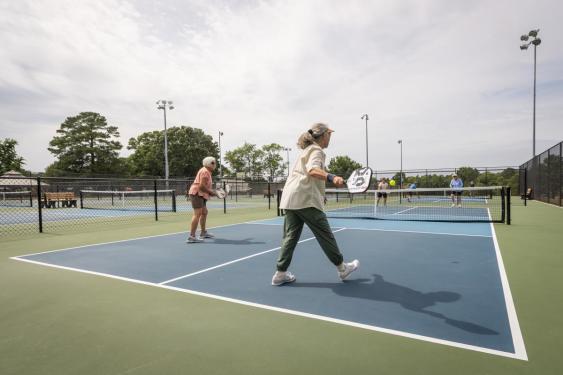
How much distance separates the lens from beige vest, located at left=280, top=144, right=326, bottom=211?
375 cm

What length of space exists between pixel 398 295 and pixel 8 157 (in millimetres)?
53924

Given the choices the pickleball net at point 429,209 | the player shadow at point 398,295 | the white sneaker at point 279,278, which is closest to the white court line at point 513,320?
the player shadow at point 398,295

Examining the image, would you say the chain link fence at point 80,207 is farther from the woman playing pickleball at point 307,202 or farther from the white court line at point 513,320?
the white court line at point 513,320

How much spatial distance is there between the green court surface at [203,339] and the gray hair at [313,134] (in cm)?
192

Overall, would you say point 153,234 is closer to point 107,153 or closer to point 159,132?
point 107,153

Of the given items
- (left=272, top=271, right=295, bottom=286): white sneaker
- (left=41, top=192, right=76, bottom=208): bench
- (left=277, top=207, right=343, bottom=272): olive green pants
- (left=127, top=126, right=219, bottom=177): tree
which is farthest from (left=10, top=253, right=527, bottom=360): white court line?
(left=127, top=126, right=219, bottom=177): tree

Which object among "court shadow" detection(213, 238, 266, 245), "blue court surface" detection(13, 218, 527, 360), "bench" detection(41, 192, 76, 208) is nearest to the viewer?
"blue court surface" detection(13, 218, 527, 360)

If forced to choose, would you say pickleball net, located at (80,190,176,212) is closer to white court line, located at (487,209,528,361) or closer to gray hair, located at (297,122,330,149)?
gray hair, located at (297,122,330,149)

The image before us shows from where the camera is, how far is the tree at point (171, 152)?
2517 inches

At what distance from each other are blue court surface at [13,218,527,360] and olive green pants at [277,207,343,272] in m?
0.33

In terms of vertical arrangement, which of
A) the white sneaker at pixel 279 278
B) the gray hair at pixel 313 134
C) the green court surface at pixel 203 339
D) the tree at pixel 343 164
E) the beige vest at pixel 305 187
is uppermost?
the tree at pixel 343 164

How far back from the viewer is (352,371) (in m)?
2.12

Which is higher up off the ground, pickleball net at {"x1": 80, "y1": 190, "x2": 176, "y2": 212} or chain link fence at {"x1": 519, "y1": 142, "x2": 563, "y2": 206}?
chain link fence at {"x1": 519, "y1": 142, "x2": 563, "y2": 206}

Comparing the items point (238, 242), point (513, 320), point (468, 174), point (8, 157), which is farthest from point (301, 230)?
point (8, 157)
